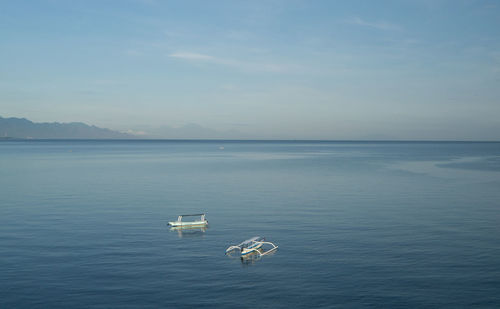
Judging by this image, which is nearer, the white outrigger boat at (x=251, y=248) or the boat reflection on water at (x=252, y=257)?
the boat reflection on water at (x=252, y=257)

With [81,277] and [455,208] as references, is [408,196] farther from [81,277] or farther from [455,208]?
[81,277]

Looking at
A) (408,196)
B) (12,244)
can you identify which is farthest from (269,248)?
(408,196)

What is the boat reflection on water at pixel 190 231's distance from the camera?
171 ft

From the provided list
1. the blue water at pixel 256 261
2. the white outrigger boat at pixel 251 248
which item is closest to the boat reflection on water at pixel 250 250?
the white outrigger boat at pixel 251 248

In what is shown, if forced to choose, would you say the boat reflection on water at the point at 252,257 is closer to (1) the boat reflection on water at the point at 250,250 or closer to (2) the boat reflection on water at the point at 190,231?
(1) the boat reflection on water at the point at 250,250

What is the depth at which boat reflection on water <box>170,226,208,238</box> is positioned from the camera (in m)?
52.2

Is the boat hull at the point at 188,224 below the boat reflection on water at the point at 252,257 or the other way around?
the other way around

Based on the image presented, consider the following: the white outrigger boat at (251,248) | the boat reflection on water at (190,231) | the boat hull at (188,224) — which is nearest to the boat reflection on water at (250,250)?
the white outrigger boat at (251,248)

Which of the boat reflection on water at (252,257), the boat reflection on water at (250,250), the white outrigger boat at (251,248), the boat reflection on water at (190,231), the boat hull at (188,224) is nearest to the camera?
the boat reflection on water at (252,257)

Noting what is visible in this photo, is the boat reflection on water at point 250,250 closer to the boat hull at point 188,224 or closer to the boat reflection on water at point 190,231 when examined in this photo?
the boat reflection on water at point 190,231

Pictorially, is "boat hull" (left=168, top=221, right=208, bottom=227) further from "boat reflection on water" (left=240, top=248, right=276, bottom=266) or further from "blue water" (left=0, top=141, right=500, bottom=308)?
"boat reflection on water" (left=240, top=248, right=276, bottom=266)

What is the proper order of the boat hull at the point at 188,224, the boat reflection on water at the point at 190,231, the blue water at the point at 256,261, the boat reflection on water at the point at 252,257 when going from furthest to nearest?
the boat hull at the point at 188,224 → the boat reflection on water at the point at 190,231 → the boat reflection on water at the point at 252,257 → the blue water at the point at 256,261

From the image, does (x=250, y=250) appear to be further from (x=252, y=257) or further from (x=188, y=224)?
(x=188, y=224)

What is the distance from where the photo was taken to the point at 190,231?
178 ft
